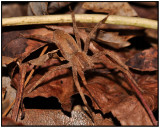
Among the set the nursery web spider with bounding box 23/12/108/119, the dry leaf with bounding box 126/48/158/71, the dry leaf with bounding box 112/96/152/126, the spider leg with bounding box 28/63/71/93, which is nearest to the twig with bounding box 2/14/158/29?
the nursery web spider with bounding box 23/12/108/119

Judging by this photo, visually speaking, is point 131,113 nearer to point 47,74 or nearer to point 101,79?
point 101,79

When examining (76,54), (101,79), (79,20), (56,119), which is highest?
(79,20)

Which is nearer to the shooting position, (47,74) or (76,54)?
(47,74)

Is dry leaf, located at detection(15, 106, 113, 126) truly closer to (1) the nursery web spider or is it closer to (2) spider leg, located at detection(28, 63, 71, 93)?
(2) spider leg, located at detection(28, 63, 71, 93)

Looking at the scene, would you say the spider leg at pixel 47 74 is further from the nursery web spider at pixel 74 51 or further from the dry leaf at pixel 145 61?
the dry leaf at pixel 145 61

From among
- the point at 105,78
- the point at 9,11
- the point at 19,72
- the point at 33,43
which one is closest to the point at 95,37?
the point at 105,78

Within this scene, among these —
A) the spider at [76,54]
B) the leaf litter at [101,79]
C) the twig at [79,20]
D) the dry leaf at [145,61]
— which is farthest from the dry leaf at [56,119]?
the twig at [79,20]

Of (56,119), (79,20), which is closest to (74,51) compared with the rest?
(79,20)

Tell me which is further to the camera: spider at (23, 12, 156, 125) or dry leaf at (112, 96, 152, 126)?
spider at (23, 12, 156, 125)
